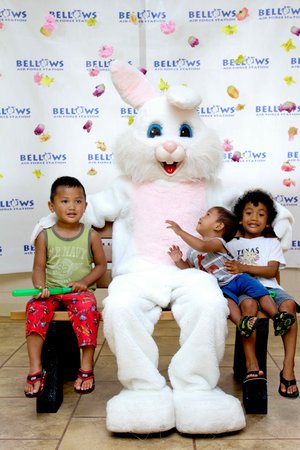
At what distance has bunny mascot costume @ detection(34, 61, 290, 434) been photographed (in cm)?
184

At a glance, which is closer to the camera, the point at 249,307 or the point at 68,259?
the point at 249,307

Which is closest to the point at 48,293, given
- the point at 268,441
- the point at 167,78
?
the point at 268,441

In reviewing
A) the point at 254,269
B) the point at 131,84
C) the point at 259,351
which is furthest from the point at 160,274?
the point at 131,84

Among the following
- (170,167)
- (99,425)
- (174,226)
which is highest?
(170,167)

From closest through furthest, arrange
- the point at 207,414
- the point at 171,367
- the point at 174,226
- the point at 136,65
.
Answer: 1. the point at 207,414
2. the point at 171,367
3. the point at 174,226
4. the point at 136,65

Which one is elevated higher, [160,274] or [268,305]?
[160,274]

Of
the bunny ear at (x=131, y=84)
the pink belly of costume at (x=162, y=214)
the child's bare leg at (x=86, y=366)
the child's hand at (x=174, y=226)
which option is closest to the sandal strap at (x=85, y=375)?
the child's bare leg at (x=86, y=366)

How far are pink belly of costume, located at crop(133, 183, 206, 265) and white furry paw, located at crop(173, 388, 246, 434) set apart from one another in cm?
A: 64

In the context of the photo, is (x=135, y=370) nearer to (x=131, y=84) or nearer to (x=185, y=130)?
(x=185, y=130)

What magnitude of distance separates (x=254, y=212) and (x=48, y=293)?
967 mm

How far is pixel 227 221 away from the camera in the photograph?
7.33ft

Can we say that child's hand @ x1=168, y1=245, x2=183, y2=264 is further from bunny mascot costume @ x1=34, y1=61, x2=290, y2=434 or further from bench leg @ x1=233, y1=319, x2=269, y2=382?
bench leg @ x1=233, y1=319, x2=269, y2=382

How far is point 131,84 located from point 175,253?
0.81 metres

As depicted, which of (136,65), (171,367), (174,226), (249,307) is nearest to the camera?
(171,367)
